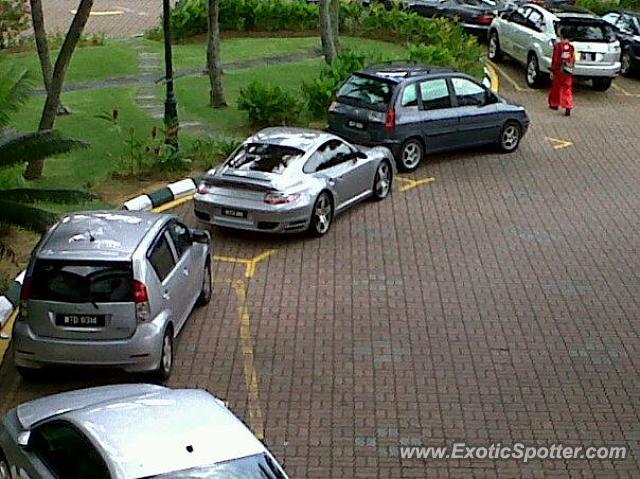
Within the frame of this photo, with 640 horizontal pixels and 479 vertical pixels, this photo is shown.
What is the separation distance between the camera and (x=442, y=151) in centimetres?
1911

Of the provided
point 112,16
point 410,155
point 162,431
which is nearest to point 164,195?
point 410,155

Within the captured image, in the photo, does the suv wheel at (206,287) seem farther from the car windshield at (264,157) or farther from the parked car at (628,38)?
the parked car at (628,38)

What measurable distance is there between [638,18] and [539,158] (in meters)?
9.76

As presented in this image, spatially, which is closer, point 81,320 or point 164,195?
point 81,320

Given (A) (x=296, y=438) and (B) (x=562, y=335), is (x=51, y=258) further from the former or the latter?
(B) (x=562, y=335)

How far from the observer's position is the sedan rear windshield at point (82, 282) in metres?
10.4

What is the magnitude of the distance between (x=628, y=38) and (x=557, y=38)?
3212 mm

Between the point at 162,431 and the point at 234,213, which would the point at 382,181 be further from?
the point at 162,431

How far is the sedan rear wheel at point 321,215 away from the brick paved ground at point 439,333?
0.53 ft

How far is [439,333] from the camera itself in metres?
12.3

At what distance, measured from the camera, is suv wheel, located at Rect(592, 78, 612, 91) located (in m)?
25.4

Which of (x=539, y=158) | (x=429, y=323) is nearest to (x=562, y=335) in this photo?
(x=429, y=323)

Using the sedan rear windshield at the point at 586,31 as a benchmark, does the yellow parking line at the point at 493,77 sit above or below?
below

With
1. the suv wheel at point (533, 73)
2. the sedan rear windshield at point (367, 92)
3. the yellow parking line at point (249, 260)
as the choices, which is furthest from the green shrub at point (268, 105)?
the suv wheel at point (533, 73)
